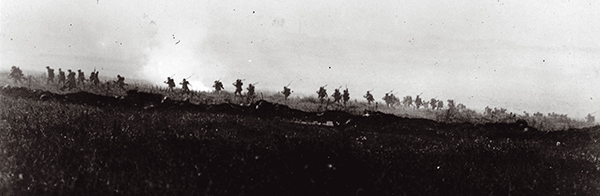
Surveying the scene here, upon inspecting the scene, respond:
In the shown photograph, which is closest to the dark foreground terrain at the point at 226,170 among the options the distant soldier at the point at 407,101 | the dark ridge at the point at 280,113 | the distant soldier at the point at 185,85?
the dark ridge at the point at 280,113

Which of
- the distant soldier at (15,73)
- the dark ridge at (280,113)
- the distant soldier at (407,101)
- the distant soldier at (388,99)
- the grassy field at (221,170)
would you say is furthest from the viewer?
the distant soldier at (407,101)

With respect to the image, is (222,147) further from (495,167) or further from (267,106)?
(267,106)

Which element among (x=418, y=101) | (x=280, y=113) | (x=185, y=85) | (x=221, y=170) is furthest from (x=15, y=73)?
(x=418, y=101)

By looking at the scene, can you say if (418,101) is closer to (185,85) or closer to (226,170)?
(185,85)

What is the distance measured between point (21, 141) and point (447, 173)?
685 cm

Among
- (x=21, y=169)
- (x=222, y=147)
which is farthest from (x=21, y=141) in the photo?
(x=222, y=147)

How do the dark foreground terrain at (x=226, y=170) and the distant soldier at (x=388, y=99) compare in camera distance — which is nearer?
the dark foreground terrain at (x=226, y=170)

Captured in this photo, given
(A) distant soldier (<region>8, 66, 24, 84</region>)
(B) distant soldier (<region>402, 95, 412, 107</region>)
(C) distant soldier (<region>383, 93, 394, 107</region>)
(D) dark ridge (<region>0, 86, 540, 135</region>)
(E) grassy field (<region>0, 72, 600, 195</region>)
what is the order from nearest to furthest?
1. (E) grassy field (<region>0, 72, 600, 195</region>)
2. (D) dark ridge (<region>0, 86, 540, 135</region>)
3. (A) distant soldier (<region>8, 66, 24, 84</region>)
4. (C) distant soldier (<region>383, 93, 394, 107</region>)
5. (B) distant soldier (<region>402, 95, 412, 107</region>)

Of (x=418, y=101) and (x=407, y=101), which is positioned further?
(x=407, y=101)

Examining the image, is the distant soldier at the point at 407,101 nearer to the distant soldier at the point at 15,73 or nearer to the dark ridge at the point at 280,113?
the dark ridge at the point at 280,113

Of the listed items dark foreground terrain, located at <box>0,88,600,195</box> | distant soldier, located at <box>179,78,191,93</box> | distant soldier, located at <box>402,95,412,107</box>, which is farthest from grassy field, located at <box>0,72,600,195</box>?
distant soldier, located at <box>402,95,412,107</box>

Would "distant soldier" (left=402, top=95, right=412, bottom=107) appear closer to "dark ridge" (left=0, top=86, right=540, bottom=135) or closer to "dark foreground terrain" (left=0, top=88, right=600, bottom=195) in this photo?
"dark ridge" (left=0, top=86, right=540, bottom=135)

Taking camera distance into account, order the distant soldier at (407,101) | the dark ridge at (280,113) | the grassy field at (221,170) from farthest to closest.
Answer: the distant soldier at (407,101) → the dark ridge at (280,113) → the grassy field at (221,170)

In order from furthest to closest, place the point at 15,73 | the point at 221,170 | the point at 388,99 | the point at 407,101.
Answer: the point at 407,101 < the point at 388,99 < the point at 15,73 < the point at 221,170
